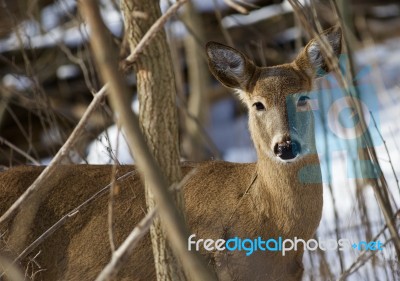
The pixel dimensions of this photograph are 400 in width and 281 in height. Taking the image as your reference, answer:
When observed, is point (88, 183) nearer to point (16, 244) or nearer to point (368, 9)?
point (16, 244)

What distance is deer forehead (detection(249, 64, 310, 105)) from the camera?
4.89 meters

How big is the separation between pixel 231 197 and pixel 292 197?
0.41 m

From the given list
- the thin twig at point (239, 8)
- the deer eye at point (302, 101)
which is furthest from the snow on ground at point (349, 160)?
the thin twig at point (239, 8)

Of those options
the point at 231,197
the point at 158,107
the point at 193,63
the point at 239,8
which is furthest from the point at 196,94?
the point at 158,107

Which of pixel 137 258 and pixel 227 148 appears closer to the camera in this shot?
pixel 137 258

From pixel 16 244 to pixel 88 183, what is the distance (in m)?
0.60

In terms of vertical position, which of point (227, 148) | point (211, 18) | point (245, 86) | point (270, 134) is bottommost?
point (270, 134)

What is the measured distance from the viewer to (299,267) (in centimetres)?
474

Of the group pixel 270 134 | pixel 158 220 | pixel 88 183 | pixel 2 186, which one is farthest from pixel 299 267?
pixel 2 186

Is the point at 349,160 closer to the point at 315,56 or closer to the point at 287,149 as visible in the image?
the point at 315,56

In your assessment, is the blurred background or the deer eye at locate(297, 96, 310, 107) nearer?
the deer eye at locate(297, 96, 310, 107)

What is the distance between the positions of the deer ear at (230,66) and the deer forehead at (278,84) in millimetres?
94

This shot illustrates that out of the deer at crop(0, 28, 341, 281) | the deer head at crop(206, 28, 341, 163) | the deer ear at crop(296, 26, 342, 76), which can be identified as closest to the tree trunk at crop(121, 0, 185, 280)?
the deer at crop(0, 28, 341, 281)

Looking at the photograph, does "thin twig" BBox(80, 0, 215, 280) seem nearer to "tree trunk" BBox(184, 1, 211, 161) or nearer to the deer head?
the deer head
